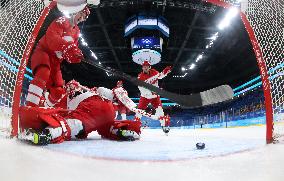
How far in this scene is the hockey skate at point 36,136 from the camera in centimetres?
118

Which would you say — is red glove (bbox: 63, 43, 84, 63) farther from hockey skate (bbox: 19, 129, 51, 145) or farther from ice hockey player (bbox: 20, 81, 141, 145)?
hockey skate (bbox: 19, 129, 51, 145)

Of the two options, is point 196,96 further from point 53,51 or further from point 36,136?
point 53,51

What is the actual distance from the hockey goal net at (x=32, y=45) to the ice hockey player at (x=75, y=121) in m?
0.21

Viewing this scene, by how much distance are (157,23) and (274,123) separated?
5109 millimetres

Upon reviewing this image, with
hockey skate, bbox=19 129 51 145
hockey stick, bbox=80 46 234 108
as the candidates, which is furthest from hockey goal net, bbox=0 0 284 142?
hockey stick, bbox=80 46 234 108

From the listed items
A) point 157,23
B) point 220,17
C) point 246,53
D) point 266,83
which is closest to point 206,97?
point 266,83

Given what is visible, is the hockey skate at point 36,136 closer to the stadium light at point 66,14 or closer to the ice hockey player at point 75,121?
the ice hockey player at point 75,121

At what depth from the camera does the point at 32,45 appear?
167 cm

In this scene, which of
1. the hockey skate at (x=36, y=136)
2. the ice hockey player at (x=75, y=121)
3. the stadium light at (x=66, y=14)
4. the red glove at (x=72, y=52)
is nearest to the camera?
the hockey skate at (x=36, y=136)

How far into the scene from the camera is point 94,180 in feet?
2.13

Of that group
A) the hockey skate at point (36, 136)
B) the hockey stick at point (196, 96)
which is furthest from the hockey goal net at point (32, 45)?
the hockey stick at point (196, 96)

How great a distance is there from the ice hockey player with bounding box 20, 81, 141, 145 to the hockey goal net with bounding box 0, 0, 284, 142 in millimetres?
213

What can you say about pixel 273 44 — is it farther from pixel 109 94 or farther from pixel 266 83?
pixel 109 94

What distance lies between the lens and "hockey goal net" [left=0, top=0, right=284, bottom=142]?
1559 mm
